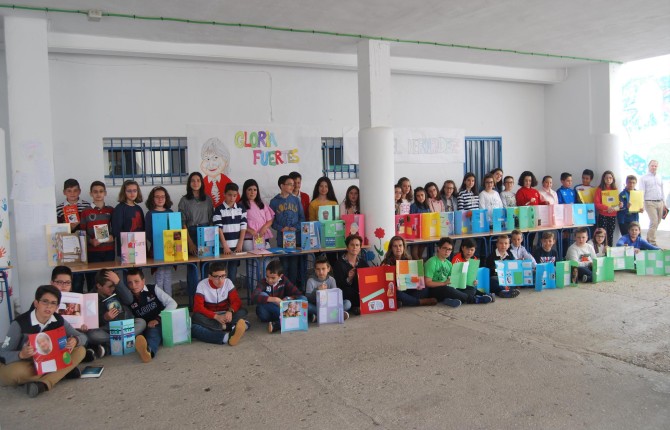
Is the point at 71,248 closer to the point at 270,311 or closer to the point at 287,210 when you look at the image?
the point at 270,311

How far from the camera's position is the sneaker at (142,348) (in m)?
4.94

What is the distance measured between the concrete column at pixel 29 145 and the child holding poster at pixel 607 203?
8.39m

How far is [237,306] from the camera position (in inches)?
229

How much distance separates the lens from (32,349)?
4.30 m

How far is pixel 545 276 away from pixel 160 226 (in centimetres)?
498

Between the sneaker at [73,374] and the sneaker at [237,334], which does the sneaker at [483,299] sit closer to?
the sneaker at [237,334]

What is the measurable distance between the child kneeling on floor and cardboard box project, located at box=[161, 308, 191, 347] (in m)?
0.83

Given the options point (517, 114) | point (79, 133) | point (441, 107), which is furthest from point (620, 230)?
point (79, 133)

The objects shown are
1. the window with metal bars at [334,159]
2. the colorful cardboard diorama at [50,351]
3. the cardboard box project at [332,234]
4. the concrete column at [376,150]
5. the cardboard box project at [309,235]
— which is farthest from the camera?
the window with metal bars at [334,159]

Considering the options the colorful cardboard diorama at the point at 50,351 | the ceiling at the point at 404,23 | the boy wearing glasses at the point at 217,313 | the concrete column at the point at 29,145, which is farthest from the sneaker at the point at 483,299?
the concrete column at the point at 29,145

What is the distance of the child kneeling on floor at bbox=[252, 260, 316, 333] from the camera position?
19.6 feet

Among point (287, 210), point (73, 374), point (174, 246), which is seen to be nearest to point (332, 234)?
point (287, 210)

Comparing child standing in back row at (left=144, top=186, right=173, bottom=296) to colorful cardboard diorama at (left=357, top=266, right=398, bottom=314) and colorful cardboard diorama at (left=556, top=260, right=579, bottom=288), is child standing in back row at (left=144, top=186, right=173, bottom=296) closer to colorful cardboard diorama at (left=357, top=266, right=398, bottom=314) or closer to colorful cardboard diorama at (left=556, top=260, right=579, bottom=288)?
colorful cardboard diorama at (left=357, top=266, right=398, bottom=314)

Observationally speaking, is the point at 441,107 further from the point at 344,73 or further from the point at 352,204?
the point at 352,204
